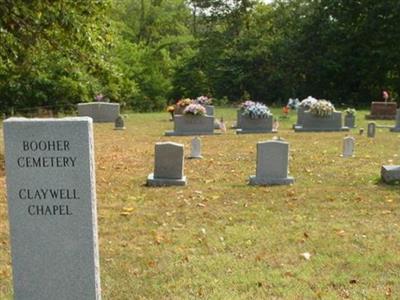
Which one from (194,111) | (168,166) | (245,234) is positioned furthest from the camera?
(194,111)

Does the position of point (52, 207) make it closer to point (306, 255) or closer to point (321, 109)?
point (306, 255)

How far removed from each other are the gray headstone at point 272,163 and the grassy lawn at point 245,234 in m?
0.31

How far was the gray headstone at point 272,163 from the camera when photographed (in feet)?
32.3

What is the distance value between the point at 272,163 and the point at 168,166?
1775mm

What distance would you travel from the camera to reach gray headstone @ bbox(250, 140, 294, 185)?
984 cm

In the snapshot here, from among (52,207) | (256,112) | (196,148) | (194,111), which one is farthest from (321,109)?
Result: (52,207)

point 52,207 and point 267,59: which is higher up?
point 267,59

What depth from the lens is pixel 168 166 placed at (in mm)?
9836

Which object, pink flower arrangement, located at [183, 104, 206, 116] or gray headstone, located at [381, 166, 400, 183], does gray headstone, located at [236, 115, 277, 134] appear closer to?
pink flower arrangement, located at [183, 104, 206, 116]

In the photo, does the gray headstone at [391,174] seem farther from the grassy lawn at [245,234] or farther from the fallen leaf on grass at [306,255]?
the fallen leaf on grass at [306,255]

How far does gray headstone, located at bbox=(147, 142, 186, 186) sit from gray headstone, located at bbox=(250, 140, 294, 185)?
→ 49.5 inches

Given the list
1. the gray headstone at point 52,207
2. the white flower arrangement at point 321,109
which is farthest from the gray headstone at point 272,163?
the white flower arrangement at point 321,109

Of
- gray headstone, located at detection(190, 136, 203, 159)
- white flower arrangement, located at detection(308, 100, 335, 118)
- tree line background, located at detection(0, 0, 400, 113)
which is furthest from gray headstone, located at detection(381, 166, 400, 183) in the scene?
tree line background, located at detection(0, 0, 400, 113)

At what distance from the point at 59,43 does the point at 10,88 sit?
70.7 feet
